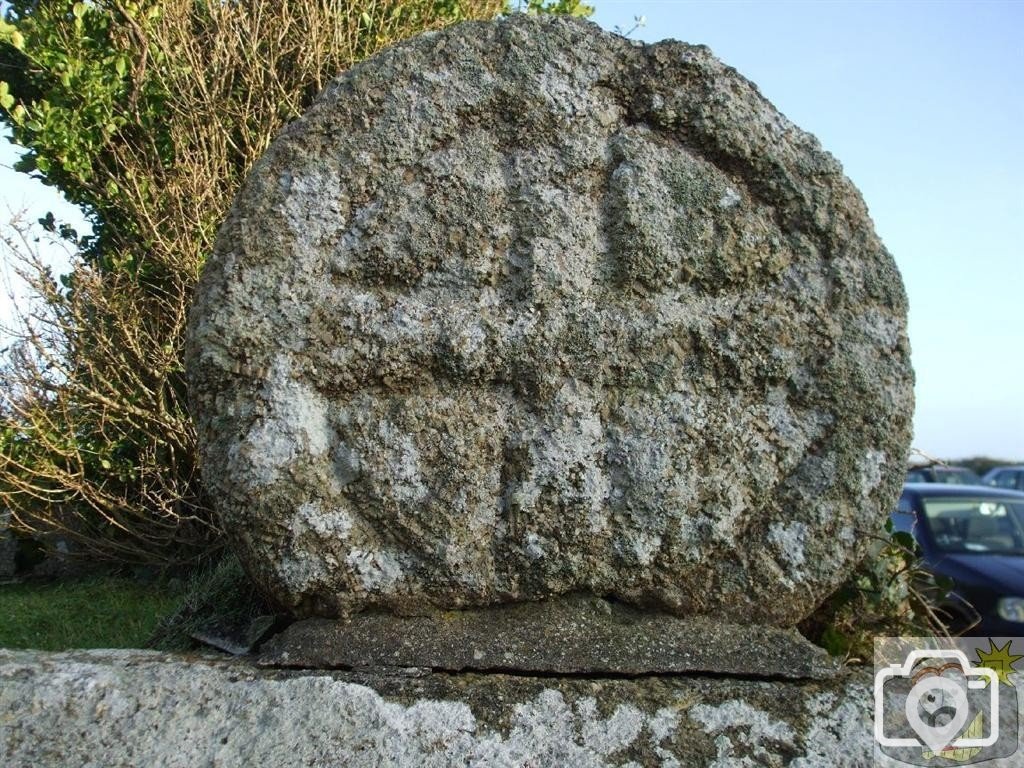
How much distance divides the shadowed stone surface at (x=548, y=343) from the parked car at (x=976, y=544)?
316 cm

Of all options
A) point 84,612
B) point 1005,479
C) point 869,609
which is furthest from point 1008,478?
point 84,612

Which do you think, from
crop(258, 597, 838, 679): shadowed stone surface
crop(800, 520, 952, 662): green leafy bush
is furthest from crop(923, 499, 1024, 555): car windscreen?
crop(258, 597, 838, 679): shadowed stone surface

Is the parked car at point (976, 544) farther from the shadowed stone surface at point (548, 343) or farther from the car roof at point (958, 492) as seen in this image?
the shadowed stone surface at point (548, 343)

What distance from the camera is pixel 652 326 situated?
7.85 feet

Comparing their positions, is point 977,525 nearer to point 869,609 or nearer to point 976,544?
point 976,544

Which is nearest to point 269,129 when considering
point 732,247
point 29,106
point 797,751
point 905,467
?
point 29,106

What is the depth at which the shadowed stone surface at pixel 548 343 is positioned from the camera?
2.26 metres

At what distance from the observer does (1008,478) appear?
17.3 m

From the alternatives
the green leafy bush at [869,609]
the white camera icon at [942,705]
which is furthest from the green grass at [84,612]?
the white camera icon at [942,705]

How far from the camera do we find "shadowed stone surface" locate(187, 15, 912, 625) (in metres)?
2.26

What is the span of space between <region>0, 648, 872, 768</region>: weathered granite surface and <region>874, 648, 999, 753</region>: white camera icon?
2.6 inches

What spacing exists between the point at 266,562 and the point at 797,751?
1281 millimetres

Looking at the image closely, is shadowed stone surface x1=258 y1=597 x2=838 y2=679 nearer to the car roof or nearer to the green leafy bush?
the green leafy bush

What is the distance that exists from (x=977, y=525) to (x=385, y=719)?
5213mm
